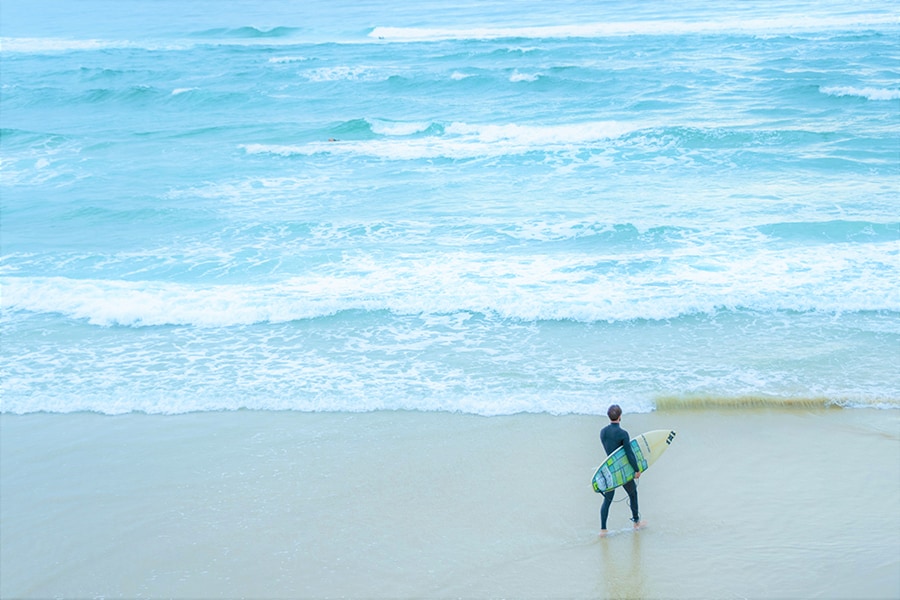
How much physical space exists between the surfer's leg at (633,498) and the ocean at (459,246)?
0.70m

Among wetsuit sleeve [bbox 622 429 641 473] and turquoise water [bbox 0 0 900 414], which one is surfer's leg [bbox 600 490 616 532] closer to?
wetsuit sleeve [bbox 622 429 641 473]

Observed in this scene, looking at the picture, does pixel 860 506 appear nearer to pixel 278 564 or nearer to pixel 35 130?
pixel 278 564

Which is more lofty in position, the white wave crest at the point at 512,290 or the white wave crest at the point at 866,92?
the white wave crest at the point at 866,92

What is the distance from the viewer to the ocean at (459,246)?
37.2 ft

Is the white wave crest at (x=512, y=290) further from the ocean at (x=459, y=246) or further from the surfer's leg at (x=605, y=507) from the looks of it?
the surfer's leg at (x=605, y=507)

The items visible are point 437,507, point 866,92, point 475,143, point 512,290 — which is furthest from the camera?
point 866,92

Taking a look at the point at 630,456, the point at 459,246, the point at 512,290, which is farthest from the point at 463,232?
the point at 630,456

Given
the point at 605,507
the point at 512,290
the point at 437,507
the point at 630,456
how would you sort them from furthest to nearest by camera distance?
the point at 512,290 < the point at 437,507 < the point at 605,507 < the point at 630,456

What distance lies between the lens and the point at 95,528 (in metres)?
8.73

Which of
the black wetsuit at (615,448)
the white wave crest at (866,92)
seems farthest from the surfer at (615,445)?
the white wave crest at (866,92)

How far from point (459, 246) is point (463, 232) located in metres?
0.87

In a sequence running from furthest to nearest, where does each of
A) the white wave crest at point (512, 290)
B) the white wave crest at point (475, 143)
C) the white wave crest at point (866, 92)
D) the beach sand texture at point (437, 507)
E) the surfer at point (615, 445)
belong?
the white wave crest at point (866, 92), the white wave crest at point (475, 143), the white wave crest at point (512, 290), the surfer at point (615, 445), the beach sand texture at point (437, 507)

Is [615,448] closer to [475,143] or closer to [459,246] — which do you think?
[459,246]

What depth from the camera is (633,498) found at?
26.5 ft
